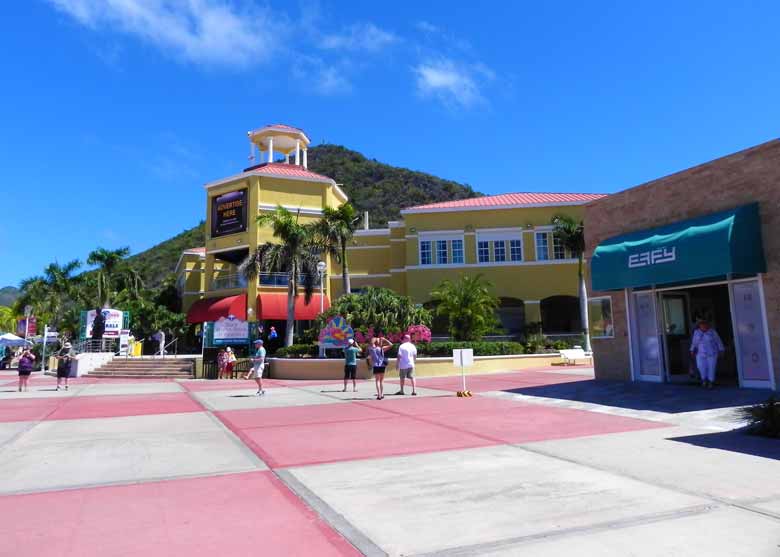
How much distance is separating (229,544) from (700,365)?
1243cm

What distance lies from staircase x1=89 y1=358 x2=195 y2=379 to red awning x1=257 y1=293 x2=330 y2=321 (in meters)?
6.28

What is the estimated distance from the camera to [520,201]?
3709 cm

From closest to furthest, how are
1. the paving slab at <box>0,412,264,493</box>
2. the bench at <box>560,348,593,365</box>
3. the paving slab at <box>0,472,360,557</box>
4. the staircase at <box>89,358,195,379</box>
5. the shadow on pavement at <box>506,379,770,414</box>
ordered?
the paving slab at <box>0,472,360,557</box>
the paving slab at <box>0,412,264,493</box>
the shadow on pavement at <box>506,379,770,414</box>
the bench at <box>560,348,593,365</box>
the staircase at <box>89,358,195,379</box>

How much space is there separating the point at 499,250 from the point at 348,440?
28535 mm

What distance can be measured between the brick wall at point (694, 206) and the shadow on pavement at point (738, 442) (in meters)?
4.51

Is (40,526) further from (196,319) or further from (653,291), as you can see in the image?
(196,319)

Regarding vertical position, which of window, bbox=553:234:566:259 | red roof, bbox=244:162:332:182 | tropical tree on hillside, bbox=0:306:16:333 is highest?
red roof, bbox=244:162:332:182

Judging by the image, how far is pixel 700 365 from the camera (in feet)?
43.5

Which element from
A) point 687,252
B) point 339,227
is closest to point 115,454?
point 687,252

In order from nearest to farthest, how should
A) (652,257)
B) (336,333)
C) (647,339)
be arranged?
(652,257) → (647,339) → (336,333)

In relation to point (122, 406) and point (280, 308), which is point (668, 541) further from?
point (280, 308)

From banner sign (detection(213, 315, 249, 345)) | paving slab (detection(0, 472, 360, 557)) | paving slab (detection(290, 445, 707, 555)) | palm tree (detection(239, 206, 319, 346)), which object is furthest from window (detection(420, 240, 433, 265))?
paving slab (detection(0, 472, 360, 557))

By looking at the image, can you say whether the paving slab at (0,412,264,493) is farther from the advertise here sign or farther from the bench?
the advertise here sign

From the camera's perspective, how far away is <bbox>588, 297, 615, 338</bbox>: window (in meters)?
16.4
